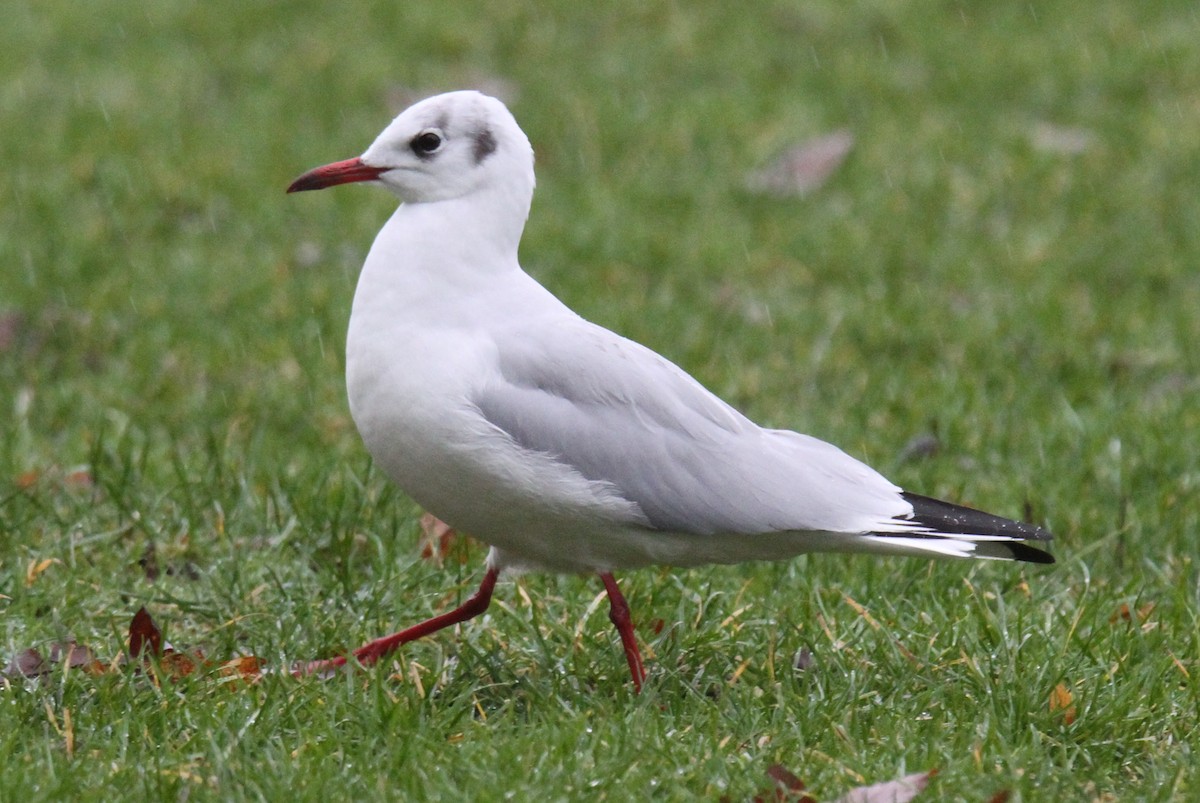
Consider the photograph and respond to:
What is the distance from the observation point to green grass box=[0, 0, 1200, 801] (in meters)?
3.43

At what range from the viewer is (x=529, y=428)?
362 centimetres

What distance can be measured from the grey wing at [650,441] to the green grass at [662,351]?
1.11 feet

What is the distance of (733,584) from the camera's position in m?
4.45

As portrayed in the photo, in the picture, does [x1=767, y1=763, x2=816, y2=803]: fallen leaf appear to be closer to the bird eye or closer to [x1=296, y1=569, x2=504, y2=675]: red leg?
[x1=296, y1=569, x2=504, y2=675]: red leg

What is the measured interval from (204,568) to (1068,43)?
21.8 feet

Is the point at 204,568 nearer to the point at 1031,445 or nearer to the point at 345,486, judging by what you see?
the point at 345,486

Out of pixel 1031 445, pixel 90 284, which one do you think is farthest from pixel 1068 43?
pixel 90 284

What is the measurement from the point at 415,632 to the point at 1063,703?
4.52 ft

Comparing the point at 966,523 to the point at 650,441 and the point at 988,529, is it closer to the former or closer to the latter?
the point at 988,529

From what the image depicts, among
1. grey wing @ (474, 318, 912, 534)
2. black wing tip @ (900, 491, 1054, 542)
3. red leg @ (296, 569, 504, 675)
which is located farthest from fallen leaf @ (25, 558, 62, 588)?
black wing tip @ (900, 491, 1054, 542)

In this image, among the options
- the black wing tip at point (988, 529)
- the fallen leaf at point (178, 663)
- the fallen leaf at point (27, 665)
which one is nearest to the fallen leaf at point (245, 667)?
the fallen leaf at point (178, 663)

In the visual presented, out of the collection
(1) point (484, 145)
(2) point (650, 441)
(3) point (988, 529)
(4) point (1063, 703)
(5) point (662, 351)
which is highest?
(1) point (484, 145)

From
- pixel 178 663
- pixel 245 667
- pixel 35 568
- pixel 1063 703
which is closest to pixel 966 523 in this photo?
pixel 1063 703

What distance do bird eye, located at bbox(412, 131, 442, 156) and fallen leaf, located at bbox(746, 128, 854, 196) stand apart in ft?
13.7
